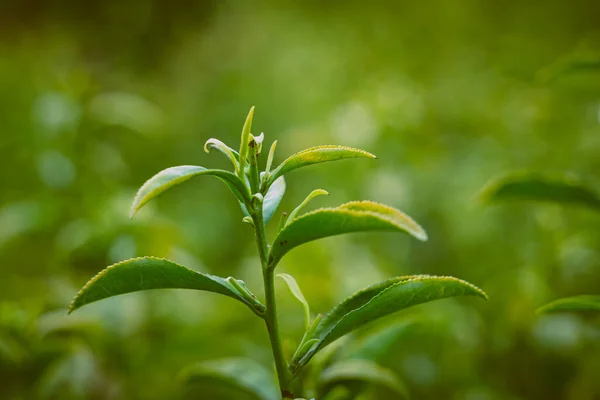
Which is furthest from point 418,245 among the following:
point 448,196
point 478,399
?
point 478,399

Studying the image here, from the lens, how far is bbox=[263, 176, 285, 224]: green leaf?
57cm

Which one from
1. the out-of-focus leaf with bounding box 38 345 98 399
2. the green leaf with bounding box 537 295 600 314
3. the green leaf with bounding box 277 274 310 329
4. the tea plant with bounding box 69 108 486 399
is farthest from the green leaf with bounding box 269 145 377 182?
the out-of-focus leaf with bounding box 38 345 98 399

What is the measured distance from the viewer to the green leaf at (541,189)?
2.46 ft

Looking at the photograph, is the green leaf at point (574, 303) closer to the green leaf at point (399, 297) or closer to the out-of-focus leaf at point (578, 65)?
the green leaf at point (399, 297)

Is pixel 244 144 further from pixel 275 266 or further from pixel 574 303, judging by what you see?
pixel 574 303

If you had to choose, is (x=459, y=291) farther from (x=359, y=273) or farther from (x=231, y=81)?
(x=231, y=81)

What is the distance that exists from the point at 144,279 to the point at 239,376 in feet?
0.72

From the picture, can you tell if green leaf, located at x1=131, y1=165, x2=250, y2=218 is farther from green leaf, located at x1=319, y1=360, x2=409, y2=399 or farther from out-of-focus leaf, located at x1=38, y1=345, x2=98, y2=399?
out-of-focus leaf, located at x1=38, y1=345, x2=98, y2=399

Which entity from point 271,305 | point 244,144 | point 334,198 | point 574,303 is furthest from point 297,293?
point 334,198

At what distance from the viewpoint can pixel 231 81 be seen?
2406 mm

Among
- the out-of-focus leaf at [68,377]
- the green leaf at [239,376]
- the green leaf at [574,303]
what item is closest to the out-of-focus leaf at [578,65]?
the green leaf at [574,303]

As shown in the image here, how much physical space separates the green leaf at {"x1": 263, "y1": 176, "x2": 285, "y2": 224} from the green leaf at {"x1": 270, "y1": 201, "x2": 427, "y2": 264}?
7cm

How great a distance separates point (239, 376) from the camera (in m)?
0.67

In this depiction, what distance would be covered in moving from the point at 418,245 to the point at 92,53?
1.81m
